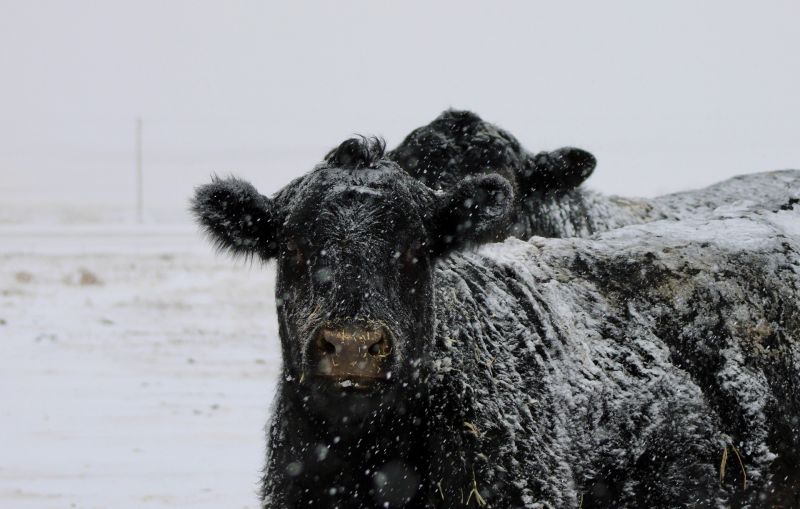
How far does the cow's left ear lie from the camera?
3979mm

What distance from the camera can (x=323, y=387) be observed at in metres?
3.54

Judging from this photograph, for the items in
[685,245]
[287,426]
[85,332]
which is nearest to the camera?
[287,426]

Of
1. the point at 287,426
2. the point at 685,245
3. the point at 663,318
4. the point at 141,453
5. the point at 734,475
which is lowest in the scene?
the point at 141,453

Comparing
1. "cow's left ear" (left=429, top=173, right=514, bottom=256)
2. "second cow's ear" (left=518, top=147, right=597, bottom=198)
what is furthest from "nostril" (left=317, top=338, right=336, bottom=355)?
"second cow's ear" (left=518, top=147, right=597, bottom=198)

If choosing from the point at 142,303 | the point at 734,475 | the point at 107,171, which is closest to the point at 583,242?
the point at 734,475

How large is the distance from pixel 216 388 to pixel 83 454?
246cm

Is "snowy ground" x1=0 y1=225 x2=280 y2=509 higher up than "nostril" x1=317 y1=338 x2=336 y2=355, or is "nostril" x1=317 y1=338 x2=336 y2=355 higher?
"nostril" x1=317 y1=338 x2=336 y2=355

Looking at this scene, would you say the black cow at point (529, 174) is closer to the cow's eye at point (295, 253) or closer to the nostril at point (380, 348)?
the cow's eye at point (295, 253)

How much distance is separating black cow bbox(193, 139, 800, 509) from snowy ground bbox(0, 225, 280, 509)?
3.11m

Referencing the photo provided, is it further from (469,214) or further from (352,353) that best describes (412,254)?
(352,353)

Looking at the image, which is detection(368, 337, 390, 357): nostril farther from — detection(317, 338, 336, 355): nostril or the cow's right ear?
the cow's right ear

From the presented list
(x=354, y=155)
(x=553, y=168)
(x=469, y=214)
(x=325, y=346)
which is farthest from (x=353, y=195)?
(x=553, y=168)

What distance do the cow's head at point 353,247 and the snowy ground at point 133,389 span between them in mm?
3144

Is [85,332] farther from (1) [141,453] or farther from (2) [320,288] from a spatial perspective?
(2) [320,288]
